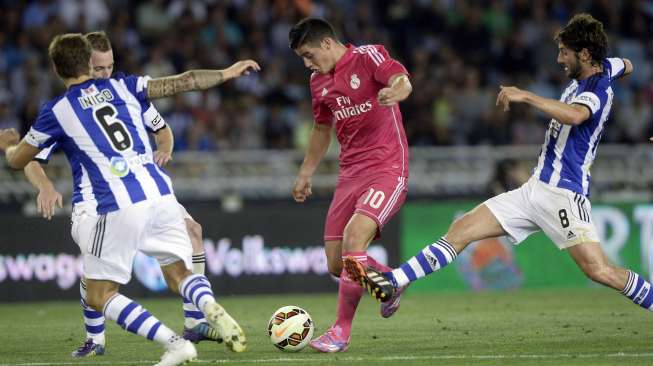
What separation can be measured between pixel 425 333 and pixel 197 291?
9.46ft

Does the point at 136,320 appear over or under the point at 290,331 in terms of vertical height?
over

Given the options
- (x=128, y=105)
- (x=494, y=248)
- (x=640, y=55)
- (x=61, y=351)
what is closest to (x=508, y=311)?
(x=494, y=248)

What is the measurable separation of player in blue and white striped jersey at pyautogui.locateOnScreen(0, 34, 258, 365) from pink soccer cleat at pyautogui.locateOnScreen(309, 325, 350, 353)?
126 cm

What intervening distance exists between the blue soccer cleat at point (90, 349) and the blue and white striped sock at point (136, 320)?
117 cm

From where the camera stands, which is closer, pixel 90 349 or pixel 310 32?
pixel 90 349

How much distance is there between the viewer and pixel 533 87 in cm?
1984

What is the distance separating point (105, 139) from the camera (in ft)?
24.8

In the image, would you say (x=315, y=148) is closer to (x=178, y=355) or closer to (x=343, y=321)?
(x=343, y=321)

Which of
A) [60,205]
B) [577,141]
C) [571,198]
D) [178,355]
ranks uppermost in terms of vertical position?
[577,141]

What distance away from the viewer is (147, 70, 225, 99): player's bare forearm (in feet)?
25.6

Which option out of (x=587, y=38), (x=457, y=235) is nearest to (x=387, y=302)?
(x=457, y=235)

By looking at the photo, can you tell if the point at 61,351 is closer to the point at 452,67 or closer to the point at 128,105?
the point at 128,105

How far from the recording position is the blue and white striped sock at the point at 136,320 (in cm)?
722

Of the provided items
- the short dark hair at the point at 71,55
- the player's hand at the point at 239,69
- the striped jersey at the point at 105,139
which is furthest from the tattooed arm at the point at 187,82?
the short dark hair at the point at 71,55
